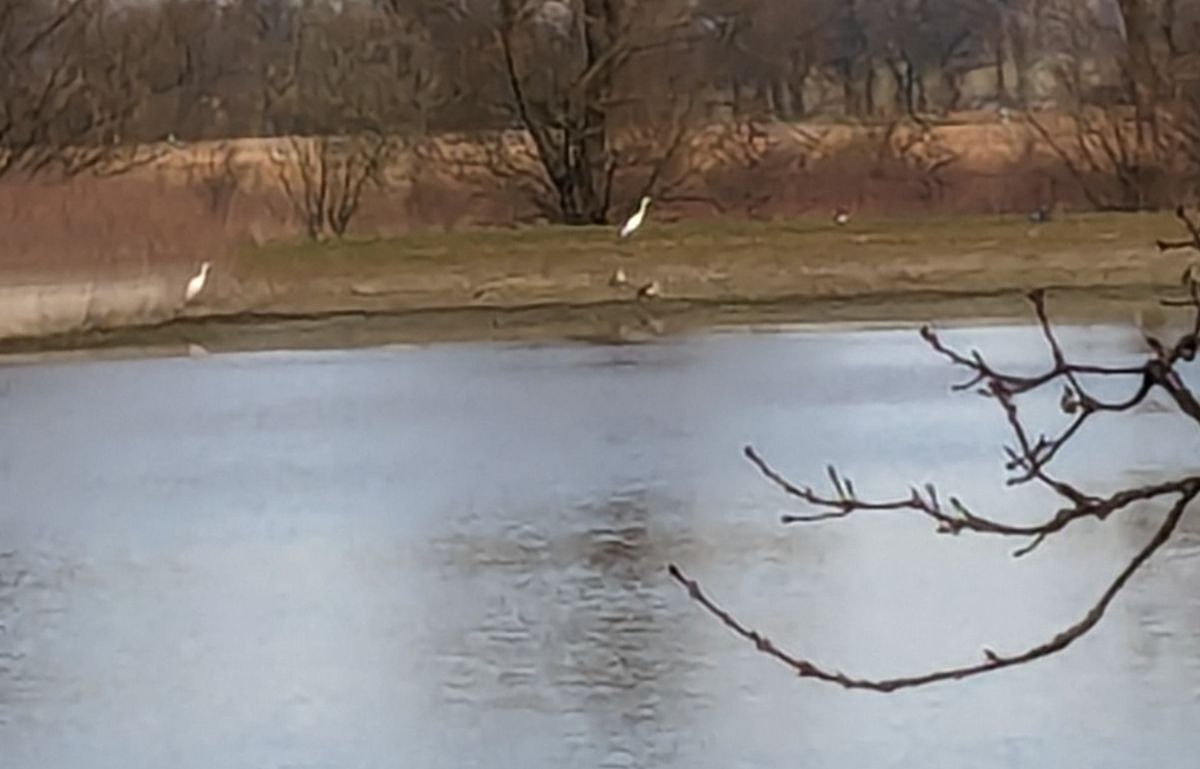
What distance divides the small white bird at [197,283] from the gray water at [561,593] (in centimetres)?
720

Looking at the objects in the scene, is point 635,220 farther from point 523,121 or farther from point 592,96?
point 523,121

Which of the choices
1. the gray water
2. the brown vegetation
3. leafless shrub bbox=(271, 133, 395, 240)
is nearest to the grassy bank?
leafless shrub bbox=(271, 133, 395, 240)

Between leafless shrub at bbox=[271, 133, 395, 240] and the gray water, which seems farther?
leafless shrub at bbox=[271, 133, 395, 240]

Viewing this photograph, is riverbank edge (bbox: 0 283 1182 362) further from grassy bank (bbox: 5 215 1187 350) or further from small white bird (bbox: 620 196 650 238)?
small white bird (bbox: 620 196 650 238)

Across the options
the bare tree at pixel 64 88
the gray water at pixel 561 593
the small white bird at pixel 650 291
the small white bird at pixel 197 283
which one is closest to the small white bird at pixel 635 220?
the small white bird at pixel 650 291

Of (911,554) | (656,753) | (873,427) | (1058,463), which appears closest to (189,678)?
(656,753)

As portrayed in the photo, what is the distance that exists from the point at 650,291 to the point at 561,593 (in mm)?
11738

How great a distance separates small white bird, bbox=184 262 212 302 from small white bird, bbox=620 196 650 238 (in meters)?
3.47

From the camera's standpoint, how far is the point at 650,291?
19328 mm

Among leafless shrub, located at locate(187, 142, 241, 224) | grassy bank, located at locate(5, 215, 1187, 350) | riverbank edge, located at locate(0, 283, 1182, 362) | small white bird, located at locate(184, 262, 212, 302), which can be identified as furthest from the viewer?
leafless shrub, located at locate(187, 142, 241, 224)

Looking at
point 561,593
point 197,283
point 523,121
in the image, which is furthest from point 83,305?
point 561,593

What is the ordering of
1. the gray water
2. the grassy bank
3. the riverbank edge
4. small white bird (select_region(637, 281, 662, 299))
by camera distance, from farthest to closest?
small white bird (select_region(637, 281, 662, 299)), the grassy bank, the riverbank edge, the gray water

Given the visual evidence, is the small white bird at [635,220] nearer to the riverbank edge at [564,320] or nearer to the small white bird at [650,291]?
the small white bird at [650,291]

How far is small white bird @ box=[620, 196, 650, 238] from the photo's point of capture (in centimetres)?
2223
